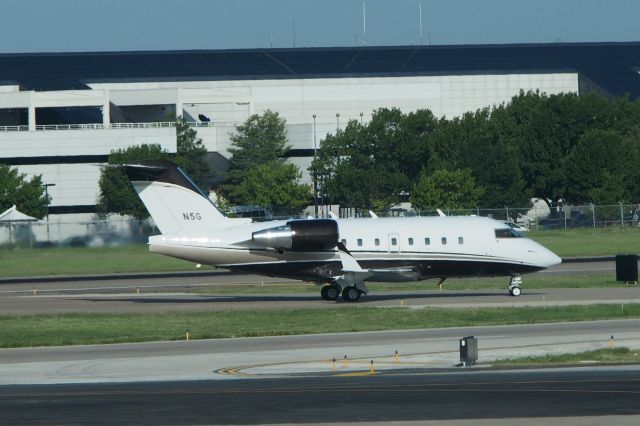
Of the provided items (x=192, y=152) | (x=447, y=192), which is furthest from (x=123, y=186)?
(x=447, y=192)

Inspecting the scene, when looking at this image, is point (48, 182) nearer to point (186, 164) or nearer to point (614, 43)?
point (186, 164)

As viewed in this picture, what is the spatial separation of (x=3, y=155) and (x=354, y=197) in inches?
1420

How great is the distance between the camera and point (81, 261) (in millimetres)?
82688

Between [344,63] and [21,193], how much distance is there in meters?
60.7

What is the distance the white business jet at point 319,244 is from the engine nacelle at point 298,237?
0.13 feet

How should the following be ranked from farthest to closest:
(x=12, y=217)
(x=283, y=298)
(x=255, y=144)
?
(x=255, y=144), (x=12, y=217), (x=283, y=298)

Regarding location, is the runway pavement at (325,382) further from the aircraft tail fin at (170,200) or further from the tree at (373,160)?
the tree at (373,160)

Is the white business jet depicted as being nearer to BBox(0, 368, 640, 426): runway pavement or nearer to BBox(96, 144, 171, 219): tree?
BBox(0, 368, 640, 426): runway pavement

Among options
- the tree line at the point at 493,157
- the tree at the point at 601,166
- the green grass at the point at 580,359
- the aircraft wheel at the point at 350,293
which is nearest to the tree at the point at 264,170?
the tree line at the point at 493,157

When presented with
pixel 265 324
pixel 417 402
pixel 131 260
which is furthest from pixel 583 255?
pixel 417 402

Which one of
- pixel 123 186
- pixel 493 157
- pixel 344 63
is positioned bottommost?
pixel 123 186

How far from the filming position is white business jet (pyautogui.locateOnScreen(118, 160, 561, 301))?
52406 millimetres

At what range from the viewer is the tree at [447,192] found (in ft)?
409

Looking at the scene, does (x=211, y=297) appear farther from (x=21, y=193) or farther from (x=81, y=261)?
(x=21, y=193)
